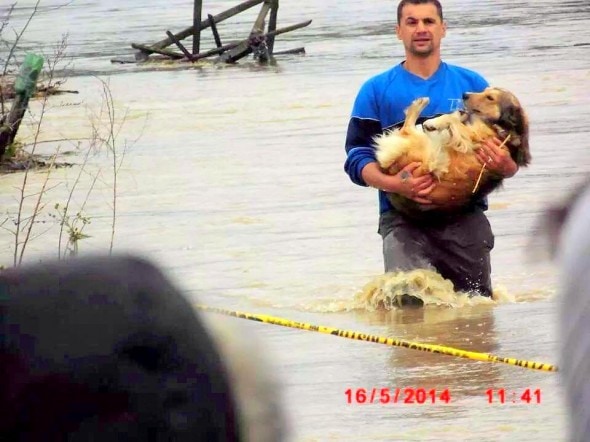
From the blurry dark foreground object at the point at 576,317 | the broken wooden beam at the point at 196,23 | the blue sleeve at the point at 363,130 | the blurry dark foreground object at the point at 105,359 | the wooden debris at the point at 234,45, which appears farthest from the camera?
the broken wooden beam at the point at 196,23

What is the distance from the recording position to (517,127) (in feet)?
22.9

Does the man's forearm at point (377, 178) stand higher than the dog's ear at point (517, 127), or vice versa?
the dog's ear at point (517, 127)

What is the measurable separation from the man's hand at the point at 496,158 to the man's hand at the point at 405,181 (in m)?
0.27

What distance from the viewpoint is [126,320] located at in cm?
126

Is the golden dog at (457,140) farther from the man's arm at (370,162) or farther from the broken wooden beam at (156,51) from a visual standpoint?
the broken wooden beam at (156,51)

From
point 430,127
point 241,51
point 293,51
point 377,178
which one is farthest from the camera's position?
point 293,51

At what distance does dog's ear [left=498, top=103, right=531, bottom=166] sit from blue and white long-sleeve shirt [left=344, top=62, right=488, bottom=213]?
21 cm

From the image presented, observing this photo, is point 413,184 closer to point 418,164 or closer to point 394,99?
point 418,164

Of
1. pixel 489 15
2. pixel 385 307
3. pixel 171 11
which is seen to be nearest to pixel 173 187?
pixel 385 307

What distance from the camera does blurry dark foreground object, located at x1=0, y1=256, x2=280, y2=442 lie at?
124 centimetres

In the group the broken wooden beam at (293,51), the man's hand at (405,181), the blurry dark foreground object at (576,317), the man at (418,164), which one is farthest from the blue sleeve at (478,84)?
the broken wooden beam at (293,51)

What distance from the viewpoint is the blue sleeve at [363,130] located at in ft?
23.3

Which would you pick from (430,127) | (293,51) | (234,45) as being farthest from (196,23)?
(430,127)

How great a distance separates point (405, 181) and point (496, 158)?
0.43 meters
